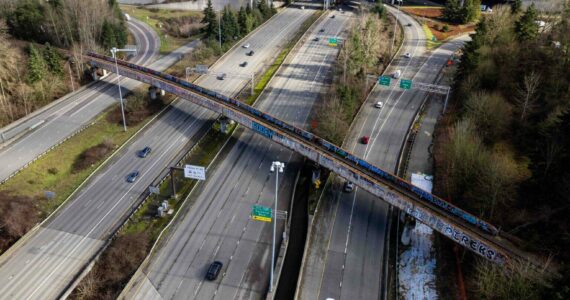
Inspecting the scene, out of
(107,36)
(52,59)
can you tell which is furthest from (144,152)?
(107,36)

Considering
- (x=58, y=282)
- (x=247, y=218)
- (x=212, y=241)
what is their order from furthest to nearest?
(x=247, y=218) < (x=212, y=241) < (x=58, y=282)

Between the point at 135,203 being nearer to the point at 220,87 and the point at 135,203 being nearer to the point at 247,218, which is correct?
the point at 247,218

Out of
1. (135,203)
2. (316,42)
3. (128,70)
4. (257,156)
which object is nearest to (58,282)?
(135,203)

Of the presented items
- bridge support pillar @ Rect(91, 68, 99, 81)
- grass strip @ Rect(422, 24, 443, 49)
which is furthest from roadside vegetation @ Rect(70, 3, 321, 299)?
grass strip @ Rect(422, 24, 443, 49)

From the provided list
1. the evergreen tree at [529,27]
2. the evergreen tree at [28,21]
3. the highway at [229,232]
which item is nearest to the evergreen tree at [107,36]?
the evergreen tree at [28,21]

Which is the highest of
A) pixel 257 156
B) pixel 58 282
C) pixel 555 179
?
pixel 555 179

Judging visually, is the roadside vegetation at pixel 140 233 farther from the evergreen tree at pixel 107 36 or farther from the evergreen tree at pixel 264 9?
the evergreen tree at pixel 264 9
